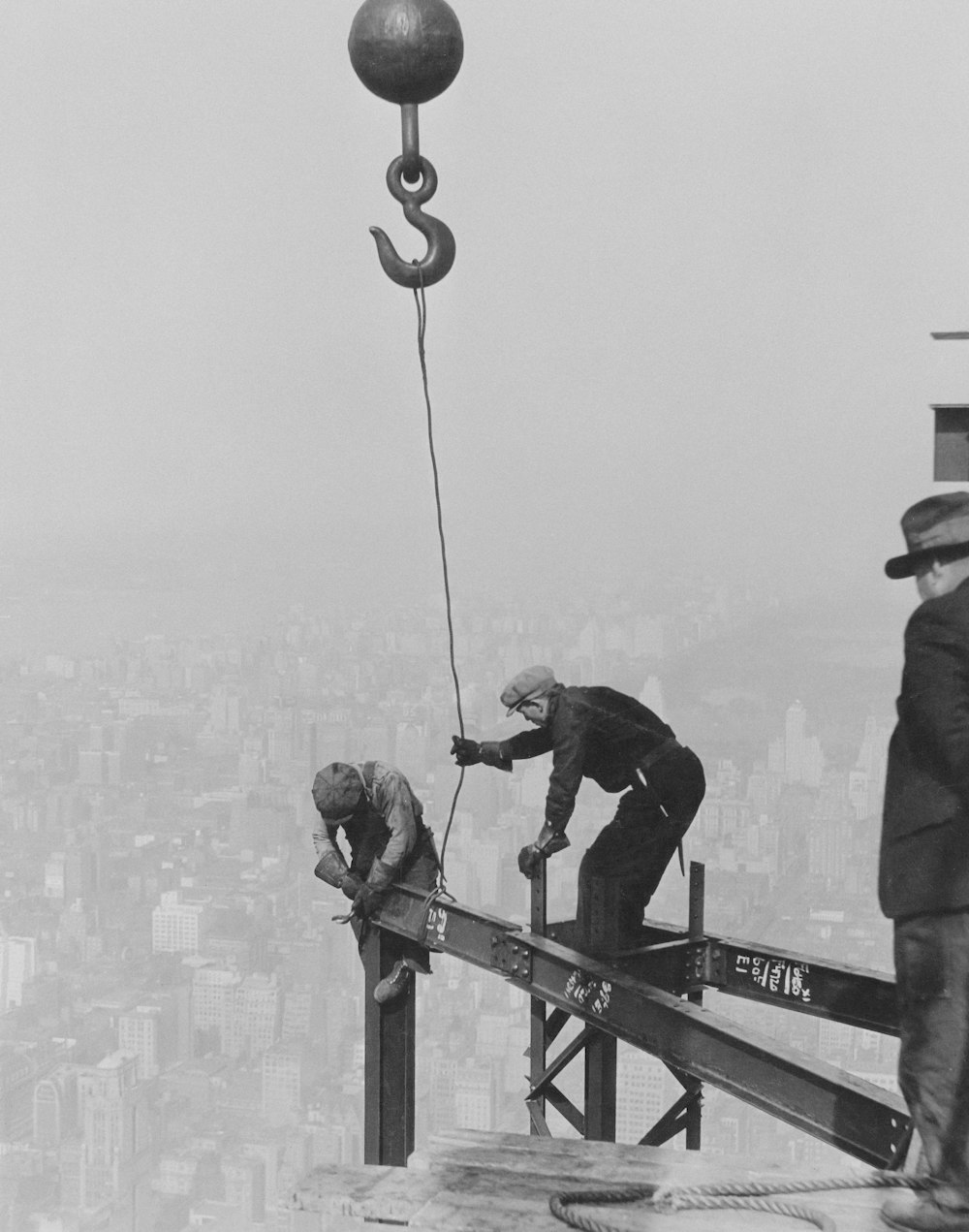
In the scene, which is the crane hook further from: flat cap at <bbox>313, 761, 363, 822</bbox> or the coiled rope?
flat cap at <bbox>313, 761, 363, 822</bbox>

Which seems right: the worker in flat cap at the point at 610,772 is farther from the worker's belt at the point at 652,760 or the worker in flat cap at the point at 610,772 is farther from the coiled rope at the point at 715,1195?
the coiled rope at the point at 715,1195

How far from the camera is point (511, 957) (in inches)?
319

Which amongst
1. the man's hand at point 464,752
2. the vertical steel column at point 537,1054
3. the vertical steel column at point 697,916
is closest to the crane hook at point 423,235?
the man's hand at point 464,752

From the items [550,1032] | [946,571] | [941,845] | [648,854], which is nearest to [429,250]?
[946,571]

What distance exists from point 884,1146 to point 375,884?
3.80 metres

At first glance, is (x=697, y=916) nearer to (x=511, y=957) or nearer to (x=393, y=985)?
(x=511, y=957)

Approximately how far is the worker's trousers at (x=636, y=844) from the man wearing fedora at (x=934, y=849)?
3.86 metres

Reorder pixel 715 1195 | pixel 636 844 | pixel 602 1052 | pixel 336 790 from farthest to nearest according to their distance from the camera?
pixel 336 790 → pixel 602 1052 → pixel 636 844 → pixel 715 1195

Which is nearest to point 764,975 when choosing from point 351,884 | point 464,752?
point 464,752

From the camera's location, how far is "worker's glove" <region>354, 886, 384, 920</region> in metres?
8.88

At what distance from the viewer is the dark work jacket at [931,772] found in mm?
4254

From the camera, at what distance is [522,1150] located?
455 centimetres

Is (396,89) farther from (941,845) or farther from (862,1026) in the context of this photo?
(862,1026)

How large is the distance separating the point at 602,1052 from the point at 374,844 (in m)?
1.81
